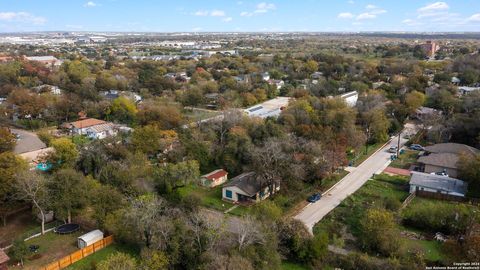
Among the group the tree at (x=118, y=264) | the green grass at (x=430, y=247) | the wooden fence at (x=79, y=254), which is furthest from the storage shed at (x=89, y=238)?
the green grass at (x=430, y=247)

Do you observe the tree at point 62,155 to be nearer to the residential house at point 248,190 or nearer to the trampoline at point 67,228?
the trampoline at point 67,228

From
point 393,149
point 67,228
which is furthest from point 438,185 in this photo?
point 67,228

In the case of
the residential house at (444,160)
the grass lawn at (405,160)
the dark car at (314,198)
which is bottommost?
the dark car at (314,198)

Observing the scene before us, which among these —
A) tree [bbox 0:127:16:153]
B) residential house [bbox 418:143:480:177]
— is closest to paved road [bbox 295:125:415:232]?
residential house [bbox 418:143:480:177]

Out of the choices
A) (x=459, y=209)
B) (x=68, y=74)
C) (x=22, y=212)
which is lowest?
(x=22, y=212)

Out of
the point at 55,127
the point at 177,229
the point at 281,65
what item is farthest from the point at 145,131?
the point at 281,65

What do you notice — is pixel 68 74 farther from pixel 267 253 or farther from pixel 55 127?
pixel 267 253
